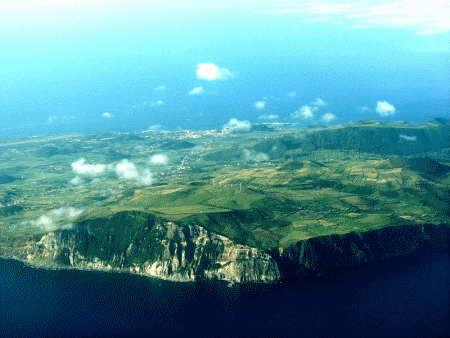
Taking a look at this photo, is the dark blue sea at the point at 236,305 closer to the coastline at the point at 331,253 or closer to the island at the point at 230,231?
the coastline at the point at 331,253

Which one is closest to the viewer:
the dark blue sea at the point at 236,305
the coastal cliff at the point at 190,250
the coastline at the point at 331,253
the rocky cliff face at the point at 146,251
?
the dark blue sea at the point at 236,305

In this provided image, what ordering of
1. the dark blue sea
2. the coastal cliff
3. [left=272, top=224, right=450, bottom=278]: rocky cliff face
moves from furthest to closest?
[left=272, top=224, right=450, bottom=278]: rocky cliff face
the coastal cliff
the dark blue sea

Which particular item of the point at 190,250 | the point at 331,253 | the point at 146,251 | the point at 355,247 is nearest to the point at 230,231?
the point at 190,250

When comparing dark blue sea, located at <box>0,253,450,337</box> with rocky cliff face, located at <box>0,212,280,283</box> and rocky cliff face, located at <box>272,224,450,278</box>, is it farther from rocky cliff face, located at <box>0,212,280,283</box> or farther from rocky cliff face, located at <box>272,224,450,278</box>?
rocky cliff face, located at <box>0,212,280,283</box>

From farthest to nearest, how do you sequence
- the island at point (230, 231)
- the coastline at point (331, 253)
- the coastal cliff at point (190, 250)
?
the island at point (230, 231), the coastal cliff at point (190, 250), the coastline at point (331, 253)

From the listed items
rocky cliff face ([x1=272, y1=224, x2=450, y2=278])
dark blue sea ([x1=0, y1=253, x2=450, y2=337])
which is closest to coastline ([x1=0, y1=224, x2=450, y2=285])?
rocky cliff face ([x1=272, y1=224, x2=450, y2=278])

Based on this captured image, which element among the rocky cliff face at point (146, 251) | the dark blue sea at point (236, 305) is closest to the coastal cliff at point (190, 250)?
the rocky cliff face at point (146, 251)

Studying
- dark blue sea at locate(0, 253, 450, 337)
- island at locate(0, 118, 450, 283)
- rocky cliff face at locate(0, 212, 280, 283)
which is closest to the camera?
dark blue sea at locate(0, 253, 450, 337)
